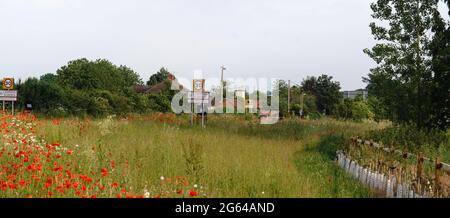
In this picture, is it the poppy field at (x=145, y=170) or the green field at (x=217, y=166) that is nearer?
the poppy field at (x=145, y=170)

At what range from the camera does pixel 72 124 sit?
45.3ft

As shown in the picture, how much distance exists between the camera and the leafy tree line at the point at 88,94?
27.7 m

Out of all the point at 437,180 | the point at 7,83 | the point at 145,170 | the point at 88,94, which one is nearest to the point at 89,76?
the point at 88,94

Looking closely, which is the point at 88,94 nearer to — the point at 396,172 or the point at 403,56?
the point at 403,56

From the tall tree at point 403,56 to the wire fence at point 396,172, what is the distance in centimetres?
486

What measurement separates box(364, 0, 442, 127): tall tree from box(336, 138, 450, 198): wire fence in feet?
15.9

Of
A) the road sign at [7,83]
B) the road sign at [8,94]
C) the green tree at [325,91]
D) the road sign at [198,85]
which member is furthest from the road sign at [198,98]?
the green tree at [325,91]

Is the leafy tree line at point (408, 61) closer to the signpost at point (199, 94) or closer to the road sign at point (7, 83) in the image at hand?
the signpost at point (199, 94)

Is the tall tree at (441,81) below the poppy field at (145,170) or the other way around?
the other way around

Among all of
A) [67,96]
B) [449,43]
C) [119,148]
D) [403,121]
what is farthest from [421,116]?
[67,96]

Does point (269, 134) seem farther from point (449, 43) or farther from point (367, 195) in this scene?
point (367, 195)

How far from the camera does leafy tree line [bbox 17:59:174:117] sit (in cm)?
2770

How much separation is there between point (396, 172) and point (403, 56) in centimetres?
956
